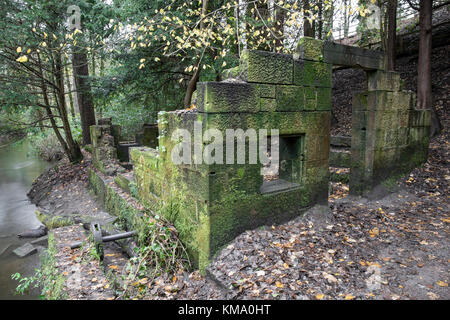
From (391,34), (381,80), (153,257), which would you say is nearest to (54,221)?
(153,257)

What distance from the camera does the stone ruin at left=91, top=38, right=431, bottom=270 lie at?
3.66m

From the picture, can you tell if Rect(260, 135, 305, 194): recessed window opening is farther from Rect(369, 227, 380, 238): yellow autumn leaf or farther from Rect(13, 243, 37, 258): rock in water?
Rect(13, 243, 37, 258): rock in water

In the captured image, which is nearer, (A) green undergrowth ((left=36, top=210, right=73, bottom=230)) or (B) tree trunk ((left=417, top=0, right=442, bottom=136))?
(A) green undergrowth ((left=36, top=210, right=73, bottom=230))

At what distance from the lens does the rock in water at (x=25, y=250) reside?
21.4 feet

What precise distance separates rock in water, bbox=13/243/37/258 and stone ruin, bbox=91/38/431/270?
308 centimetres

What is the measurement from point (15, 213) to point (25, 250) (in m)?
3.66

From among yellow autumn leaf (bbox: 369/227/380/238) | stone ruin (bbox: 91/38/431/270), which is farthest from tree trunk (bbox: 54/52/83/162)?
yellow autumn leaf (bbox: 369/227/380/238)

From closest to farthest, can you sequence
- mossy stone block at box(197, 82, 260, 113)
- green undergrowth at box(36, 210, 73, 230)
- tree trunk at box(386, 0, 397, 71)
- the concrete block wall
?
mossy stone block at box(197, 82, 260, 113), the concrete block wall, green undergrowth at box(36, 210, 73, 230), tree trunk at box(386, 0, 397, 71)

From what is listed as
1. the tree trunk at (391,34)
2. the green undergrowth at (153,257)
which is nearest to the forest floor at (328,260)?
the green undergrowth at (153,257)

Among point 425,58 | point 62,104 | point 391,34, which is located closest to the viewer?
point 425,58

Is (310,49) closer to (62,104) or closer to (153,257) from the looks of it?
(153,257)

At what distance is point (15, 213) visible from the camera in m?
9.48

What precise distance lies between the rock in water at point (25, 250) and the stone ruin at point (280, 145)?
308cm
